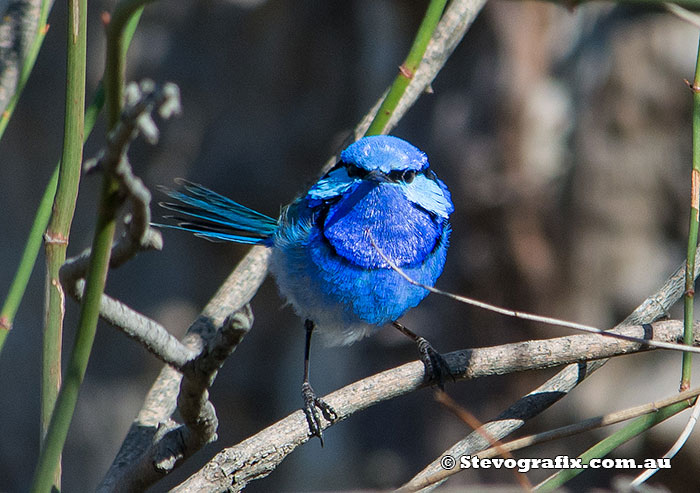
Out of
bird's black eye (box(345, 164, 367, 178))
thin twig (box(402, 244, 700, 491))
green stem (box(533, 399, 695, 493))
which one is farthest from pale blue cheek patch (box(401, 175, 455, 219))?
green stem (box(533, 399, 695, 493))

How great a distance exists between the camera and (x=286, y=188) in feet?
15.7

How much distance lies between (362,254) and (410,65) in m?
0.58

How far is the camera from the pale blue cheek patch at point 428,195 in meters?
2.30

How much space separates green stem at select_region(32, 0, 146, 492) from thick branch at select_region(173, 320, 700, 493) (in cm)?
49

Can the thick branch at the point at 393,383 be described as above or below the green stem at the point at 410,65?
below

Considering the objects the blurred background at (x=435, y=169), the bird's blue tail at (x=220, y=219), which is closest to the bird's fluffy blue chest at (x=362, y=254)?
the bird's blue tail at (x=220, y=219)

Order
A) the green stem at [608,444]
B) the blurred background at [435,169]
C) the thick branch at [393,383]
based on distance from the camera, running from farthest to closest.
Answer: the blurred background at [435,169] → the thick branch at [393,383] → the green stem at [608,444]

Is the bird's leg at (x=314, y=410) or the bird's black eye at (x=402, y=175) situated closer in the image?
the bird's leg at (x=314, y=410)

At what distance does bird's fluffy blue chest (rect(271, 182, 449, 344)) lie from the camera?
7.35 feet

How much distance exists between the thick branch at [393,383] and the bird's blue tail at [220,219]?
1.01 m

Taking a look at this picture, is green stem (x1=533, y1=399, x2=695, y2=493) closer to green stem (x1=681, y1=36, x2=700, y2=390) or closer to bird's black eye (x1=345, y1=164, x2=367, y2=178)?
green stem (x1=681, y1=36, x2=700, y2=390)

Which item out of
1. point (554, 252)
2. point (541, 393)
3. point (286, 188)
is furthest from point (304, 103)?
point (541, 393)

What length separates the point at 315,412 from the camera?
212 cm

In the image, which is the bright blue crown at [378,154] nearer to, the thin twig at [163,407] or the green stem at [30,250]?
the thin twig at [163,407]
